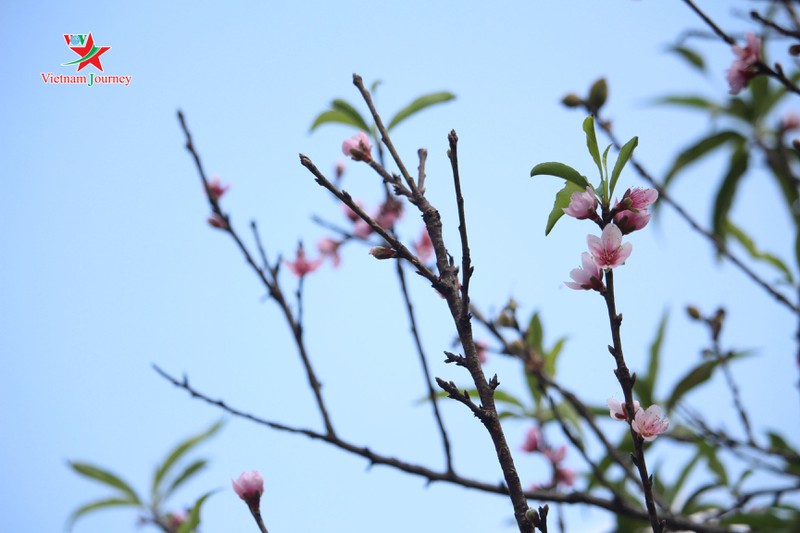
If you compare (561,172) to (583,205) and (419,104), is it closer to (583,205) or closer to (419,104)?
(583,205)

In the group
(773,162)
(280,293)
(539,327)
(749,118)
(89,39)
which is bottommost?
(280,293)

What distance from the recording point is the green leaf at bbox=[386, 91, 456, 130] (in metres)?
2.02

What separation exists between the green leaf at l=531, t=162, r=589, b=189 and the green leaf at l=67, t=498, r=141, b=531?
2.79 m

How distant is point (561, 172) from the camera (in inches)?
36.1

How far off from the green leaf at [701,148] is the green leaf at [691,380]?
1453mm

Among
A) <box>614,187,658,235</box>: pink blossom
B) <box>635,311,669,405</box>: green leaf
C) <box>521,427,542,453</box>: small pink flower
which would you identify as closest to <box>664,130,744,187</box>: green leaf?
<box>635,311,669,405</box>: green leaf

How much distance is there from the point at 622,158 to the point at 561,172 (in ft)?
0.26

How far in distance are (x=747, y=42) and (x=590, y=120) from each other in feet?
3.49

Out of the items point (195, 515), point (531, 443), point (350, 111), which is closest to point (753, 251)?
point (531, 443)

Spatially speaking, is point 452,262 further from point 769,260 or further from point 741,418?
point 769,260

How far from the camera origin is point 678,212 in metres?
2.00

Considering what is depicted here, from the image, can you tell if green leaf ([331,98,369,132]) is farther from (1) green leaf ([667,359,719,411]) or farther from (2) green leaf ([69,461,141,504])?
(2) green leaf ([69,461,141,504])

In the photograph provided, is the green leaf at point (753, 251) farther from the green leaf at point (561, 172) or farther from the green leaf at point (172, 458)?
the green leaf at point (172, 458)

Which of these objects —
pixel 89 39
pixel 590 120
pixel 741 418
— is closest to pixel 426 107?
pixel 590 120
